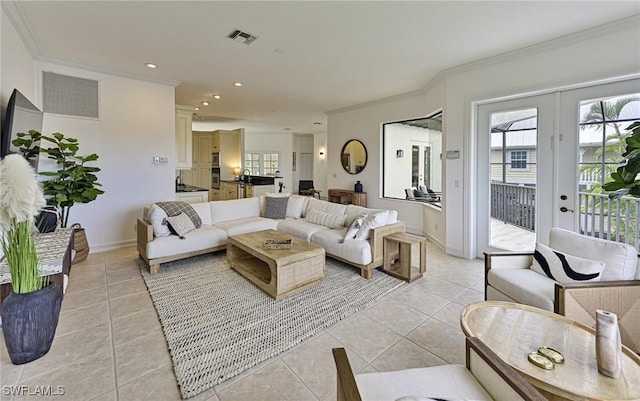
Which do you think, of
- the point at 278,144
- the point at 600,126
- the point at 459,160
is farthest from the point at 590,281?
the point at 278,144

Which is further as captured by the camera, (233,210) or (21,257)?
(233,210)

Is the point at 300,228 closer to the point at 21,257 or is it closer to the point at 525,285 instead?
the point at 525,285

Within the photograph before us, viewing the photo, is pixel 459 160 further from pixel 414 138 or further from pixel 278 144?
pixel 278 144

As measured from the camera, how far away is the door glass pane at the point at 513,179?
358cm

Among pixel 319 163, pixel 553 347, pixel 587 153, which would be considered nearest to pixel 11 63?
pixel 553 347

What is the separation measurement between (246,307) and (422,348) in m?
1.54

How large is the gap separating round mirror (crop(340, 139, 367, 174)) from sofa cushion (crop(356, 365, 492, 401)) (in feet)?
18.2

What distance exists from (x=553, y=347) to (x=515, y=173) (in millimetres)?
2879

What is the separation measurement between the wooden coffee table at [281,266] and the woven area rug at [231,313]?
0.28 feet

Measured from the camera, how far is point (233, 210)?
4801mm

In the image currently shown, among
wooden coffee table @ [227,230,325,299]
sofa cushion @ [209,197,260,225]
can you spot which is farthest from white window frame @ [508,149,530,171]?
sofa cushion @ [209,197,260,225]

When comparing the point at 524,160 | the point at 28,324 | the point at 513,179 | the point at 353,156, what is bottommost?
the point at 28,324

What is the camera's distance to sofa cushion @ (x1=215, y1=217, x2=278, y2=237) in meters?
4.14

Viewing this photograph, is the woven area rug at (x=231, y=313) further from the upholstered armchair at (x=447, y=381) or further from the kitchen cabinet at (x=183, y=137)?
the kitchen cabinet at (x=183, y=137)
